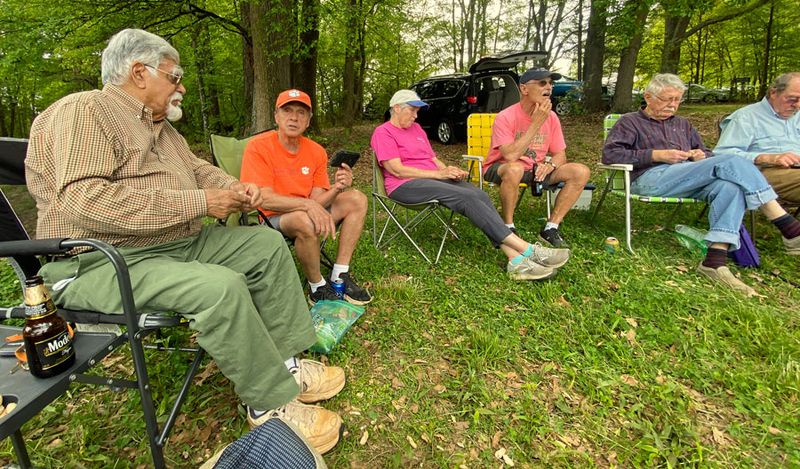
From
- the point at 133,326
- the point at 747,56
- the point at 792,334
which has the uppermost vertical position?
the point at 747,56

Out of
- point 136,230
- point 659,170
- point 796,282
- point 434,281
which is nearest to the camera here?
point 136,230

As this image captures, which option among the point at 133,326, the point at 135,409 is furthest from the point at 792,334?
the point at 135,409

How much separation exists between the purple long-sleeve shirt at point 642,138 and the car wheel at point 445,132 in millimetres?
6294

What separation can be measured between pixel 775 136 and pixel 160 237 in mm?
4408

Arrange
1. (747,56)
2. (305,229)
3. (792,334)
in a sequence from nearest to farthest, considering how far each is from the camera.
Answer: (792,334) → (305,229) → (747,56)

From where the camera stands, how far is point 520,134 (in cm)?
366

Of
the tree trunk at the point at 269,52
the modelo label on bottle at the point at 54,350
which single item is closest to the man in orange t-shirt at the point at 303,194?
the modelo label on bottle at the point at 54,350

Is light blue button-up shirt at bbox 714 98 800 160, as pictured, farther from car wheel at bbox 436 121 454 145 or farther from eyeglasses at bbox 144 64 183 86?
car wheel at bbox 436 121 454 145

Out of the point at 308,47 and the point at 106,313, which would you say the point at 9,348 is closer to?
the point at 106,313

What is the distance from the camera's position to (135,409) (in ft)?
6.40

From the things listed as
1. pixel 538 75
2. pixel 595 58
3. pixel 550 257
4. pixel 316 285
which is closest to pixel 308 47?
pixel 538 75

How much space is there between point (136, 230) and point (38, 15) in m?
8.40

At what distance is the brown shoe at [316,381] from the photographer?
6.13 ft

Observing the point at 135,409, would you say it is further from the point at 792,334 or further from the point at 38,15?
the point at 38,15
